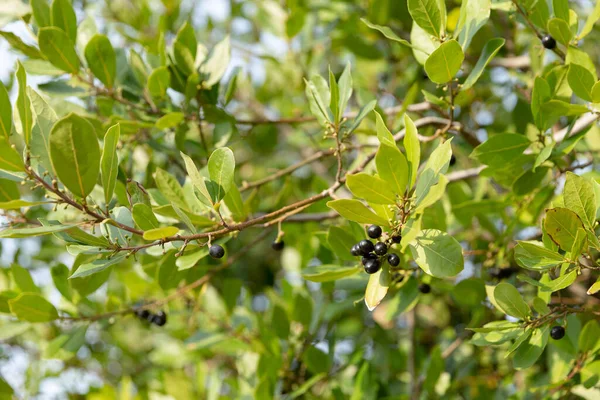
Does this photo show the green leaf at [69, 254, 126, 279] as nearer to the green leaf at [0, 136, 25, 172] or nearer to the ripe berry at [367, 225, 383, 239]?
the green leaf at [0, 136, 25, 172]

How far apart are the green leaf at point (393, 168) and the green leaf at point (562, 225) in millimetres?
350

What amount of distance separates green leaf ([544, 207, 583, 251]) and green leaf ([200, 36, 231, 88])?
131 centimetres

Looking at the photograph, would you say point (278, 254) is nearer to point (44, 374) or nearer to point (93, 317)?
point (44, 374)

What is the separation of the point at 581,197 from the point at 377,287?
54 cm

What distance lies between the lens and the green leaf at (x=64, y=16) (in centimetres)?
207

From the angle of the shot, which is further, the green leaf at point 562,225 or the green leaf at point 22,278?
the green leaf at point 22,278

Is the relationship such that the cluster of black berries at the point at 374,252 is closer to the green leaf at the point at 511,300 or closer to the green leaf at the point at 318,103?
the green leaf at the point at 511,300

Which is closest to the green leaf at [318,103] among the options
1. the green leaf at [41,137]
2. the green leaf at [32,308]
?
the green leaf at [41,137]

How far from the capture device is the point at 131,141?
2.29 m

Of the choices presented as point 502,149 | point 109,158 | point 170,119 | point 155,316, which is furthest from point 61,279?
point 502,149

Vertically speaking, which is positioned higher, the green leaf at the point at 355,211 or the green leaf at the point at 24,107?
the green leaf at the point at 24,107

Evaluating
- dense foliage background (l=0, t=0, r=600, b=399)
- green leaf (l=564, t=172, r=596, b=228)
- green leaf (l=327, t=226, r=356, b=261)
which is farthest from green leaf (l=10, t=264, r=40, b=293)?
green leaf (l=564, t=172, r=596, b=228)

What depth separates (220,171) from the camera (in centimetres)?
158

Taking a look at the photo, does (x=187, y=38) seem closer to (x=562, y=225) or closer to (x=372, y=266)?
(x=372, y=266)
